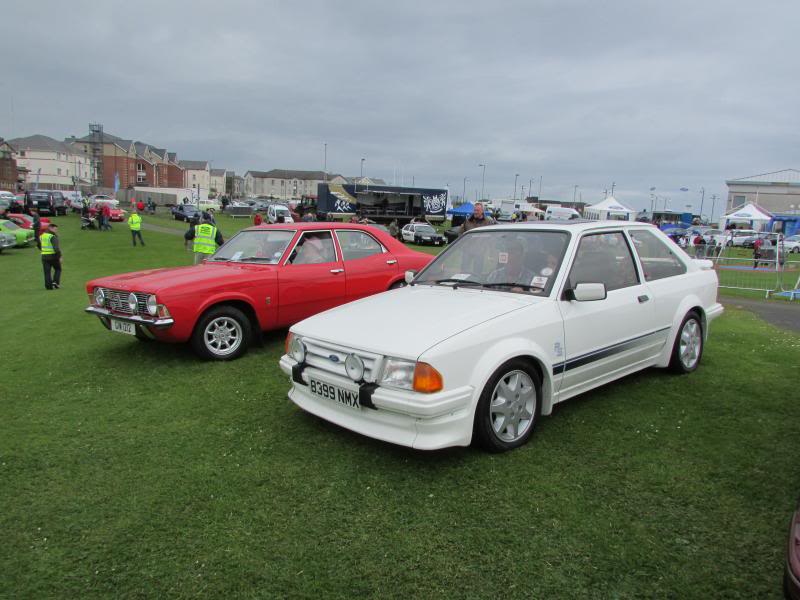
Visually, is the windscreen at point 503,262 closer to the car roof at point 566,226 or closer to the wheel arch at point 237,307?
the car roof at point 566,226

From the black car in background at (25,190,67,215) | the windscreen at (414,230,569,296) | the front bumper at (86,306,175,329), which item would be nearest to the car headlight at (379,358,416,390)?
the windscreen at (414,230,569,296)

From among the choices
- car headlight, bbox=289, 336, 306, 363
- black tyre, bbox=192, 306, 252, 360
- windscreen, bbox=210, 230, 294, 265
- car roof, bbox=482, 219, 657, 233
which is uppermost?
car roof, bbox=482, 219, 657, 233

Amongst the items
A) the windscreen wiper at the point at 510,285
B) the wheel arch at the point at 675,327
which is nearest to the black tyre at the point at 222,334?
the windscreen wiper at the point at 510,285

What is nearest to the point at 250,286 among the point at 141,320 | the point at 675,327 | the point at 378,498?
the point at 141,320

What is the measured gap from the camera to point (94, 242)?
2505 cm

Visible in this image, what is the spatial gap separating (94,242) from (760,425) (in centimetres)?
2730

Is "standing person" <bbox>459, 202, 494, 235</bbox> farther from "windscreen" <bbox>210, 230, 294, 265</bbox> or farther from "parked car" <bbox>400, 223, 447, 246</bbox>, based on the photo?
"parked car" <bbox>400, 223, 447, 246</bbox>

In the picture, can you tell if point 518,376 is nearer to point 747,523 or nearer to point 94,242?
point 747,523

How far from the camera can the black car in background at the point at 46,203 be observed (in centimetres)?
3783

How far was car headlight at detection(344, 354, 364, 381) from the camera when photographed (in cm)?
347

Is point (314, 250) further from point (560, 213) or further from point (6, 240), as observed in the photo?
point (560, 213)

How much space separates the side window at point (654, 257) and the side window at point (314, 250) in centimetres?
354

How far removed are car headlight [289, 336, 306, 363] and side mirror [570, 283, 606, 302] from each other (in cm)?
206

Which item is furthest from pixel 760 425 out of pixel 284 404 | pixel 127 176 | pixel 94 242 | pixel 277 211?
pixel 127 176
